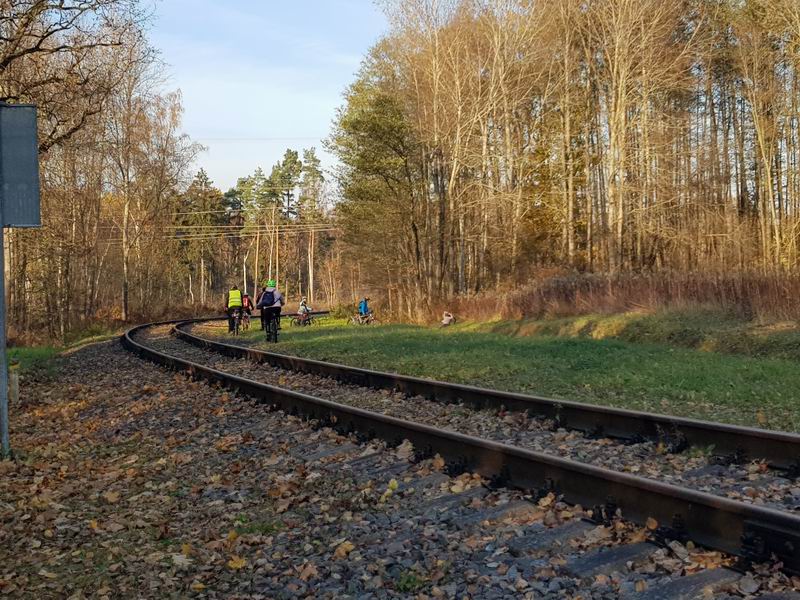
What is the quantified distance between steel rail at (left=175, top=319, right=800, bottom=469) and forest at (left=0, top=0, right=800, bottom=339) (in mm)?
13527

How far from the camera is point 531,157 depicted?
41250 mm

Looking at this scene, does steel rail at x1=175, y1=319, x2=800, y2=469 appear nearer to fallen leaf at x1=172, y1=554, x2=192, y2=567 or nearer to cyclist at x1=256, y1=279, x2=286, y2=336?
fallen leaf at x1=172, y1=554, x2=192, y2=567

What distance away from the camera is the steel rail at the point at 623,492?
4.36m

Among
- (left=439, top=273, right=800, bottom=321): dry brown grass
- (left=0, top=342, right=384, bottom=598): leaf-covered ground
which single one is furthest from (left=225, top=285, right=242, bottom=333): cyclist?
(left=0, top=342, right=384, bottom=598): leaf-covered ground

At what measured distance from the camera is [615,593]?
428 cm

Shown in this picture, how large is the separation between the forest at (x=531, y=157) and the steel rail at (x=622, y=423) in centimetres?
1353

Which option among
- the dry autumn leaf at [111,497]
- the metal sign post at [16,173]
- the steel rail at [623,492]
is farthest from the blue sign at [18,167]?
the steel rail at [623,492]

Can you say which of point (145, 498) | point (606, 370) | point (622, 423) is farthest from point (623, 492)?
point (606, 370)

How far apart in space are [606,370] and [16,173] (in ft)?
32.4

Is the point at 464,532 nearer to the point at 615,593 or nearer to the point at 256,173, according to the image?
the point at 615,593

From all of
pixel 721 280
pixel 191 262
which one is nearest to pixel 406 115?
pixel 721 280

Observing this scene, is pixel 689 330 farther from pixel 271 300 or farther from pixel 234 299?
pixel 234 299

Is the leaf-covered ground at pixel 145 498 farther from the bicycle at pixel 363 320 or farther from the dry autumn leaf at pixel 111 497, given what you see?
the bicycle at pixel 363 320

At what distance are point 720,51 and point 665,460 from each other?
36.3 meters
